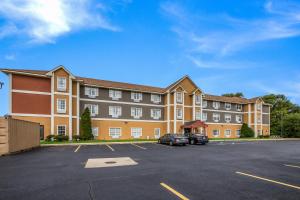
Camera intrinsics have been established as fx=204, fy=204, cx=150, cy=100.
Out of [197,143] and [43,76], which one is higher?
[43,76]

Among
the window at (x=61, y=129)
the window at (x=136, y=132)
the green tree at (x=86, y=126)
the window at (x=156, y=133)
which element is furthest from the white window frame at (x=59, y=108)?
the window at (x=156, y=133)

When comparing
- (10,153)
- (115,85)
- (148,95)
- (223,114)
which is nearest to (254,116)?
(223,114)

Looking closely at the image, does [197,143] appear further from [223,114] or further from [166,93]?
[223,114]

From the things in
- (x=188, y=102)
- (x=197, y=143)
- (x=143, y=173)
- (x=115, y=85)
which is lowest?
(x=197, y=143)

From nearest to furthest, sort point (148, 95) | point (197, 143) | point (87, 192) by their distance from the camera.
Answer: point (87, 192) < point (197, 143) < point (148, 95)

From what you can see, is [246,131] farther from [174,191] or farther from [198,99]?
[174,191]

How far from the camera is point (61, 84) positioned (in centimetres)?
2881

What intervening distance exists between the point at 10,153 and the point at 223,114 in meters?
42.1

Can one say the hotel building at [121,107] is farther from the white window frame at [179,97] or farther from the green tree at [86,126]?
the green tree at [86,126]

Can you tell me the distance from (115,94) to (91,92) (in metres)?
4.10

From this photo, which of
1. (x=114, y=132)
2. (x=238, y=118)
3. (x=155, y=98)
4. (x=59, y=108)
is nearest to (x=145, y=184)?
(x=59, y=108)

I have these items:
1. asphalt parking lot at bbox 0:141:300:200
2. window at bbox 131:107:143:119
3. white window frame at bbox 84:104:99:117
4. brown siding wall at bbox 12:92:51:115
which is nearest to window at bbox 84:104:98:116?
white window frame at bbox 84:104:99:117

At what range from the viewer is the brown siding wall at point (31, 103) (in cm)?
2653

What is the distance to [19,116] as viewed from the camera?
26.5 meters
